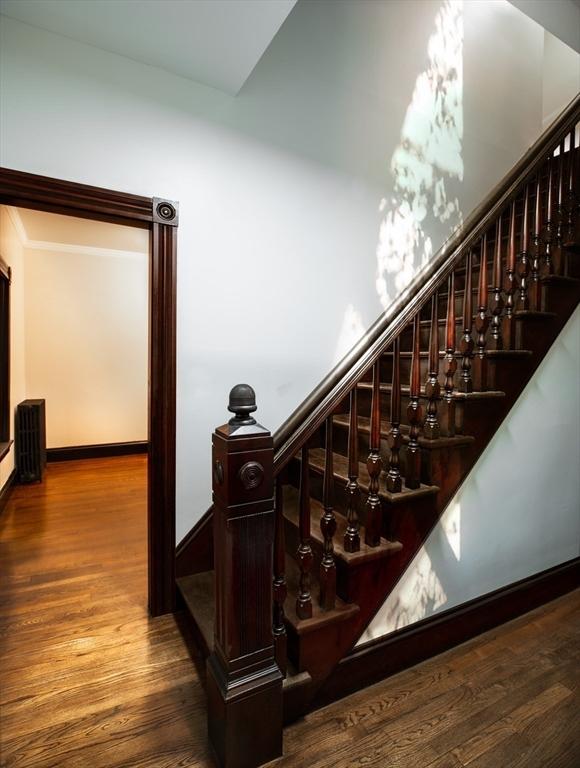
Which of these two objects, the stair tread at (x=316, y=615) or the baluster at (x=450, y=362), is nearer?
the stair tread at (x=316, y=615)

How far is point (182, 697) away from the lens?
1.44 m

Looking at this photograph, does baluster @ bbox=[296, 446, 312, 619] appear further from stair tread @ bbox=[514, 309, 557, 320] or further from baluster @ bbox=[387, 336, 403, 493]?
stair tread @ bbox=[514, 309, 557, 320]

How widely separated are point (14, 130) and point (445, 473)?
2322 millimetres

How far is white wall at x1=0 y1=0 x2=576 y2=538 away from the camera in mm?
1686

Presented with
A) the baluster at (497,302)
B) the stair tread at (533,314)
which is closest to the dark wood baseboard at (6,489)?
the baluster at (497,302)

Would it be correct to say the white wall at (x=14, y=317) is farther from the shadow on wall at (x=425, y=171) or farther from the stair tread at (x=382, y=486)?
the shadow on wall at (x=425, y=171)

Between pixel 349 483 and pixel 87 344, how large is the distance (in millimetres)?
4598

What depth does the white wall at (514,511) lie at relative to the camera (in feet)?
5.70

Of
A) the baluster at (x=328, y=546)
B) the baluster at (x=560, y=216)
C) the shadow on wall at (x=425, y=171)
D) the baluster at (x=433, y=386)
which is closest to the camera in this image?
the baluster at (x=328, y=546)

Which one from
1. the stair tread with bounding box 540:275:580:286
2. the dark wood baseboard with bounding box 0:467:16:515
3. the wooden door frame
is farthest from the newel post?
the dark wood baseboard with bounding box 0:467:16:515

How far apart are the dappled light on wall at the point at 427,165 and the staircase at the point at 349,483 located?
2.28 ft

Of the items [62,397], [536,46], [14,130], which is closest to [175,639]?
[14,130]

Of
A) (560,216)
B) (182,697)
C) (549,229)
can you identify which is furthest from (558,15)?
(182,697)

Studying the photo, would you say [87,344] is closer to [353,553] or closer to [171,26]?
[171,26]
